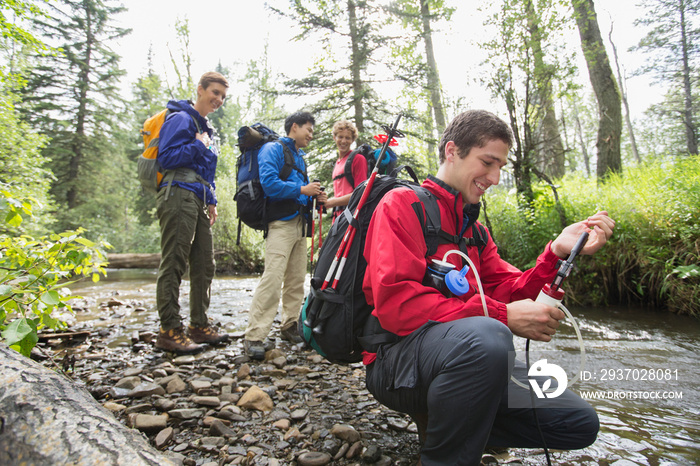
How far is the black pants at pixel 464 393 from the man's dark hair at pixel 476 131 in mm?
946

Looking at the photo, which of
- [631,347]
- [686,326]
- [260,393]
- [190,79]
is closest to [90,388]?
[260,393]

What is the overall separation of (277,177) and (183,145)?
3.27 feet

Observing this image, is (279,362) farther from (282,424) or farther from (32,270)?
(32,270)

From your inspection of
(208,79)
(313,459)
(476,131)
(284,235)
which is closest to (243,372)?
(313,459)

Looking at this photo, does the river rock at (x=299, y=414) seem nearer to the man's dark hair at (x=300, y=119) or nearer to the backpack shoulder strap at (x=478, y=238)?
the backpack shoulder strap at (x=478, y=238)

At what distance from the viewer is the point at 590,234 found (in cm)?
183

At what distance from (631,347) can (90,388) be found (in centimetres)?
508

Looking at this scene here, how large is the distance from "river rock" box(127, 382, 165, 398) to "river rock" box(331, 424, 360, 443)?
140cm

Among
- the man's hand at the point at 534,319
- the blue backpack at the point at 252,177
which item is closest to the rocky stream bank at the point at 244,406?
the man's hand at the point at 534,319

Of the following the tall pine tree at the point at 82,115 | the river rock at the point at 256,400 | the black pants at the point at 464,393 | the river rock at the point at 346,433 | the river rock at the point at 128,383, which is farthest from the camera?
the tall pine tree at the point at 82,115

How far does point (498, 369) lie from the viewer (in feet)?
4.69

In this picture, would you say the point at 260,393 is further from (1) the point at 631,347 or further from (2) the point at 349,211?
(1) the point at 631,347

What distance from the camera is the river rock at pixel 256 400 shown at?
101 inches

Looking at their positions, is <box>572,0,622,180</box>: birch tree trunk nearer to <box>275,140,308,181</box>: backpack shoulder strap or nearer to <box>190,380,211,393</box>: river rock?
<box>275,140,308,181</box>: backpack shoulder strap
